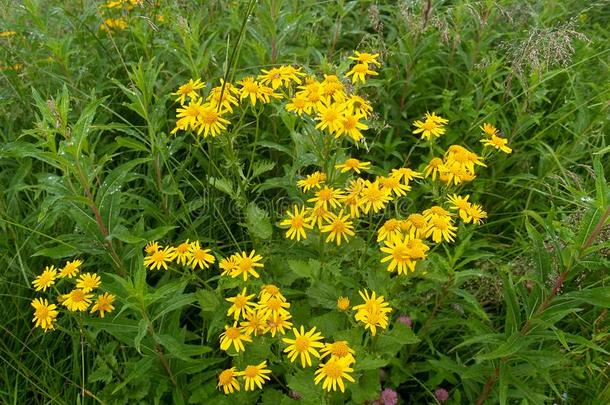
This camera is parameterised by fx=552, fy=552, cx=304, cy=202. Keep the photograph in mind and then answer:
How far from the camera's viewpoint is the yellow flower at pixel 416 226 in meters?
1.55

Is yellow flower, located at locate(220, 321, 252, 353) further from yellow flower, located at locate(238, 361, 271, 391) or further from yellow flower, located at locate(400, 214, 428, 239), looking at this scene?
yellow flower, located at locate(400, 214, 428, 239)

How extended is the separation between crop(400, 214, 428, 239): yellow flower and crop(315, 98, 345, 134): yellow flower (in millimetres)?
338

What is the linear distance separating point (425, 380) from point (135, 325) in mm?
1069

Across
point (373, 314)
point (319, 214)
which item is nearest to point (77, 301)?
point (319, 214)

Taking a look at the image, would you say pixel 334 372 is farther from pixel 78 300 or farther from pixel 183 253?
pixel 78 300

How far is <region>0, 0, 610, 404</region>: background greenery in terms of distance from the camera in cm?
159

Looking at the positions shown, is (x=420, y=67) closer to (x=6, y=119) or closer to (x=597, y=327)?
(x=597, y=327)

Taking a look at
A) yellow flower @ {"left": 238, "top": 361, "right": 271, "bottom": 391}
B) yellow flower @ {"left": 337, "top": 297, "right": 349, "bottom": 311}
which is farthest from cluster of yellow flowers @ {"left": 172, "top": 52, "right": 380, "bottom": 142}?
yellow flower @ {"left": 238, "top": 361, "right": 271, "bottom": 391}

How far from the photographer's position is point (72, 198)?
1.58 m

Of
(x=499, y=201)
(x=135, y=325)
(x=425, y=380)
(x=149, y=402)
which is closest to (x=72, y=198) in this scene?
(x=135, y=325)

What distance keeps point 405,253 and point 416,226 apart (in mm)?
112

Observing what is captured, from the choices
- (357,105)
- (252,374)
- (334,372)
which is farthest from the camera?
(357,105)

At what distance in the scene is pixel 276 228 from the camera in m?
2.18

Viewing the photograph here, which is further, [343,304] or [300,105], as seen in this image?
[300,105]
